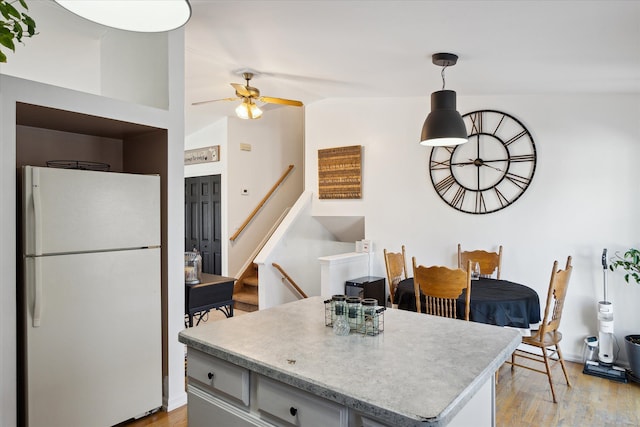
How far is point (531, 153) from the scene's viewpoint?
392 centimetres

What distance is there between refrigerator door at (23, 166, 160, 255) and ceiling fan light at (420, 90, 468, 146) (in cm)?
207

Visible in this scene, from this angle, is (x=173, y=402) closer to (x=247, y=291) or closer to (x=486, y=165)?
(x=247, y=291)

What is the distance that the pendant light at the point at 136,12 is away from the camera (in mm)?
1324

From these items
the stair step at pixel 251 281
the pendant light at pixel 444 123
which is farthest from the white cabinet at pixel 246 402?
the stair step at pixel 251 281

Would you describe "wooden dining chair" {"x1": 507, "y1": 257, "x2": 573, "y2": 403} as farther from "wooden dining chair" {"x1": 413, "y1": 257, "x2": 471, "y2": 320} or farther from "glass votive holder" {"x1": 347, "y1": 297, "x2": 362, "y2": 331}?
"glass votive holder" {"x1": 347, "y1": 297, "x2": 362, "y2": 331}

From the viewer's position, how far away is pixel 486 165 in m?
4.16

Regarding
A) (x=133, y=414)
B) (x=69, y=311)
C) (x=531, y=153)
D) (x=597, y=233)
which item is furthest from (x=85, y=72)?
(x=597, y=233)

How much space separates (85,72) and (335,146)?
113 inches

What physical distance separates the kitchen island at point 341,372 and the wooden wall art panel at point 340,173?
3322mm

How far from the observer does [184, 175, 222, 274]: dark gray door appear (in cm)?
658

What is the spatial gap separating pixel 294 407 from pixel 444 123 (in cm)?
247

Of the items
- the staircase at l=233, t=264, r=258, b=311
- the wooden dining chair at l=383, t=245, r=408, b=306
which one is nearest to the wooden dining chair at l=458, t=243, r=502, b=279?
the wooden dining chair at l=383, t=245, r=408, b=306

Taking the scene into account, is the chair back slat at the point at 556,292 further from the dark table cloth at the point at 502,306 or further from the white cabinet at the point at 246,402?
the white cabinet at the point at 246,402

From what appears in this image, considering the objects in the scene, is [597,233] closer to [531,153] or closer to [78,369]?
[531,153]
